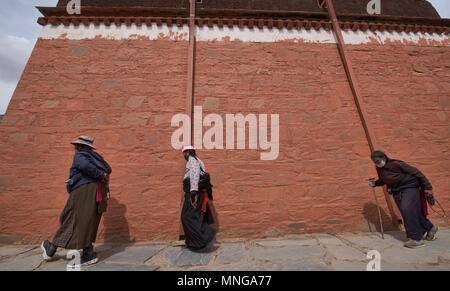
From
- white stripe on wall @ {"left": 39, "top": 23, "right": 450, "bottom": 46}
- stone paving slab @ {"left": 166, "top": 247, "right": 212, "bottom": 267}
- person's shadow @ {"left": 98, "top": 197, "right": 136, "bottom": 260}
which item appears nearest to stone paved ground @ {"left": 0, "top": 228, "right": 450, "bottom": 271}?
stone paving slab @ {"left": 166, "top": 247, "right": 212, "bottom": 267}

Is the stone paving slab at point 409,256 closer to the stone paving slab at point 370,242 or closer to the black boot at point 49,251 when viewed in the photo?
the stone paving slab at point 370,242

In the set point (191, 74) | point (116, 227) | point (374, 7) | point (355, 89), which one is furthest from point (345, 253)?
point (374, 7)

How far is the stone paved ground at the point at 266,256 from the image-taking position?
85.2 inches

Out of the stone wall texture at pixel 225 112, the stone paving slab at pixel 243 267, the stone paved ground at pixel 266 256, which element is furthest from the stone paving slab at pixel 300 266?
the stone wall texture at pixel 225 112

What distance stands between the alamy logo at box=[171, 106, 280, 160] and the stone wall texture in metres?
0.12

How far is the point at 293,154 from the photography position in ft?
12.0

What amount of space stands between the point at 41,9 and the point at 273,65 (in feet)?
16.2

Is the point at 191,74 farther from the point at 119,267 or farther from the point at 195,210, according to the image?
the point at 119,267

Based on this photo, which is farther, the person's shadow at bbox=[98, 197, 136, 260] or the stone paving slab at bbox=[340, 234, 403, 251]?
the person's shadow at bbox=[98, 197, 136, 260]

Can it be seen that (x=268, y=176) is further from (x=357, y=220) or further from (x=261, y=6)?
(x=261, y=6)

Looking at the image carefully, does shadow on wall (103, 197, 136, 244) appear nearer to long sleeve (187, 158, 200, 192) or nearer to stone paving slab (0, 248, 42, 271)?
stone paving slab (0, 248, 42, 271)

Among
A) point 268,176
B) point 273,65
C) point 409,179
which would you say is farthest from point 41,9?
point 409,179

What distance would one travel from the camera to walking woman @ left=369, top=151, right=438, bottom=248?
106 inches

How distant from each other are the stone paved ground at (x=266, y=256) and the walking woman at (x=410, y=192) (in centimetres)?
17
